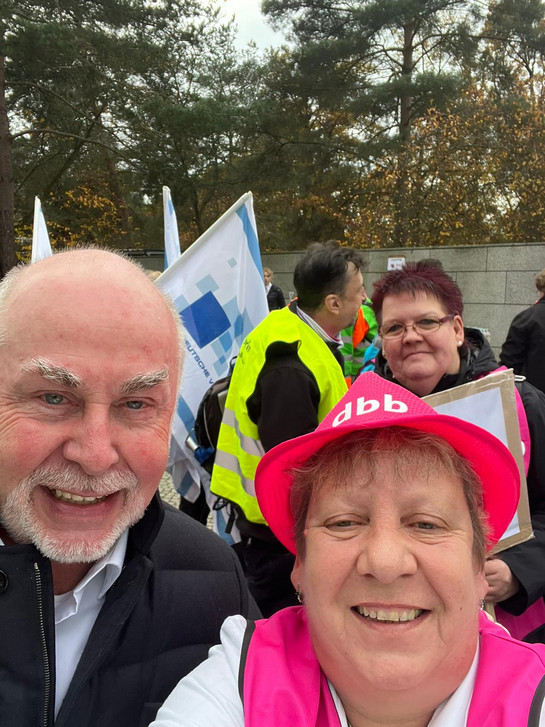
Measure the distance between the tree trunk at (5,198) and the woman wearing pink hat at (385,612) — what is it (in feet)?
42.3

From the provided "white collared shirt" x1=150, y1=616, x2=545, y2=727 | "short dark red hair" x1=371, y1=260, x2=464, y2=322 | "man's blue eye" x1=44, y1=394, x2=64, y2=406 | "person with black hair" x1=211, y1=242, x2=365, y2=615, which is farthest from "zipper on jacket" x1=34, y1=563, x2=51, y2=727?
"short dark red hair" x1=371, y1=260, x2=464, y2=322

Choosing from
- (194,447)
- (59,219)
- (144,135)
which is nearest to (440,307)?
(194,447)

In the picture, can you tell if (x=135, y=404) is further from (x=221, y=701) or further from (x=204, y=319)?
(x=204, y=319)

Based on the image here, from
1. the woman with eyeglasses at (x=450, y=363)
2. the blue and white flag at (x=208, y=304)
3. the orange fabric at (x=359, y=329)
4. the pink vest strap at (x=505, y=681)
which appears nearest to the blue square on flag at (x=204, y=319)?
the blue and white flag at (x=208, y=304)

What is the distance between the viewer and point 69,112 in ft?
43.0

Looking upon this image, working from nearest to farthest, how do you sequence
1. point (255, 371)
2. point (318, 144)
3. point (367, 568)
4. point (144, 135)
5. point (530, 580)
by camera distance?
point (367, 568), point (530, 580), point (255, 371), point (144, 135), point (318, 144)

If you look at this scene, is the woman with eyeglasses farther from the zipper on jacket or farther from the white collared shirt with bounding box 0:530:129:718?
the zipper on jacket

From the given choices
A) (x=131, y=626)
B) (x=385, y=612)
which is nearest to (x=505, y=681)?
(x=385, y=612)

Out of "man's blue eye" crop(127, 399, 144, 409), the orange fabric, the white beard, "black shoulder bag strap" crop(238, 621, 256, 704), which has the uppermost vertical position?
the orange fabric

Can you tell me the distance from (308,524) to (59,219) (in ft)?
A: 60.1

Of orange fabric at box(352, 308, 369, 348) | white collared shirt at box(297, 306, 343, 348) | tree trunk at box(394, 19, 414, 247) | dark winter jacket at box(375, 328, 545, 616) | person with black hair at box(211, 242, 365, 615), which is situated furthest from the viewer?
tree trunk at box(394, 19, 414, 247)

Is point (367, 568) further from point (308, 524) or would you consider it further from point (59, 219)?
point (59, 219)

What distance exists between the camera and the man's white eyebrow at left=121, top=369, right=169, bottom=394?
1293 mm

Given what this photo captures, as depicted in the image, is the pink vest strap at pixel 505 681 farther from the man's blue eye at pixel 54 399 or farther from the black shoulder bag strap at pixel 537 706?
the man's blue eye at pixel 54 399
